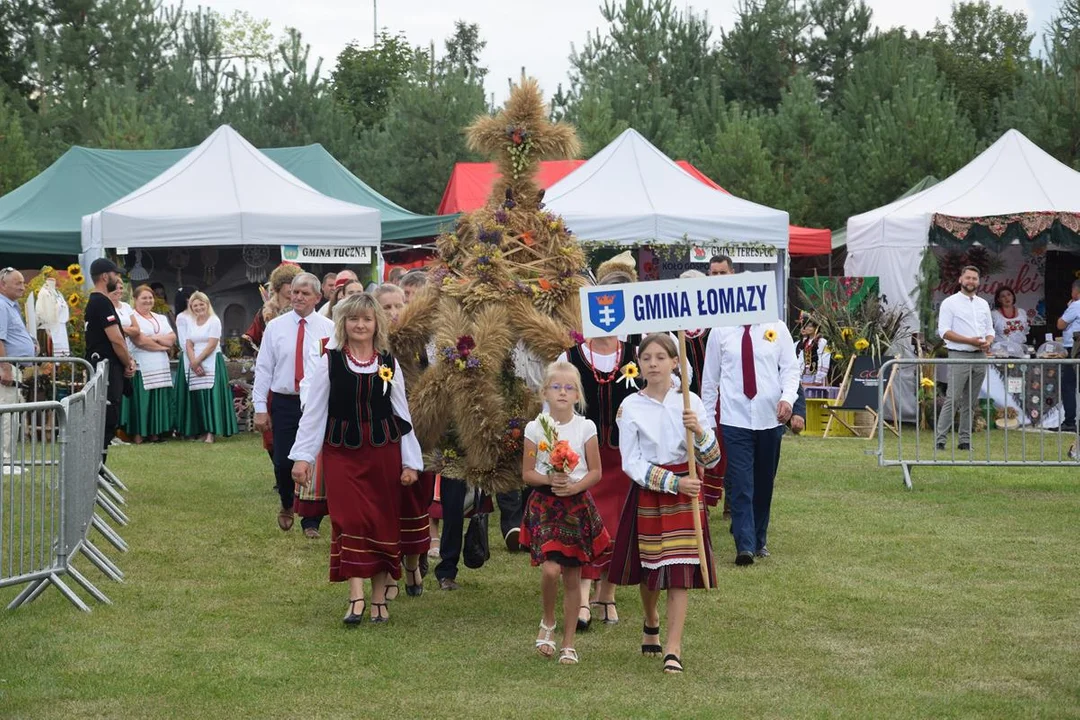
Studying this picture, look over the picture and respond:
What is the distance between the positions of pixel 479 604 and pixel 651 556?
179 centimetres

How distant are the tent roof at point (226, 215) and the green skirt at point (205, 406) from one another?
1.97 metres

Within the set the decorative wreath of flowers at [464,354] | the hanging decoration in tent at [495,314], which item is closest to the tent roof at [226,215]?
the hanging decoration in tent at [495,314]

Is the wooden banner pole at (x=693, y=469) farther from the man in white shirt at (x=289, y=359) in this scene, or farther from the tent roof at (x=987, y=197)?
the tent roof at (x=987, y=197)

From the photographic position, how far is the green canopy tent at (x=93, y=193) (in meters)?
22.2

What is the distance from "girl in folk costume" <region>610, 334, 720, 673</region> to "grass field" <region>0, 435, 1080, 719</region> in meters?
0.35

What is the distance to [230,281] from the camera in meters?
22.7

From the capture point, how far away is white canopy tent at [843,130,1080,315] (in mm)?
19672

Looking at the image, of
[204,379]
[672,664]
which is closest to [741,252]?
[204,379]

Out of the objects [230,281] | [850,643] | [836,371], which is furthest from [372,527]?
[230,281]

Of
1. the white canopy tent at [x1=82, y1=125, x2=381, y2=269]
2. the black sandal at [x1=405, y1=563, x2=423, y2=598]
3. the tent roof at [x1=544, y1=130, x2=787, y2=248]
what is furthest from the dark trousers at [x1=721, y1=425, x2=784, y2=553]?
the white canopy tent at [x1=82, y1=125, x2=381, y2=269]

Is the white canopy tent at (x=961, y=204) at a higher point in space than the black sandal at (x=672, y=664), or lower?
higher

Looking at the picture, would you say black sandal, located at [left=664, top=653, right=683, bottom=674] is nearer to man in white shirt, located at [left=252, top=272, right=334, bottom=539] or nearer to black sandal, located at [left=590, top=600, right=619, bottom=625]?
black sandal, located at [left=590, top=600, right=619, bottom=625]

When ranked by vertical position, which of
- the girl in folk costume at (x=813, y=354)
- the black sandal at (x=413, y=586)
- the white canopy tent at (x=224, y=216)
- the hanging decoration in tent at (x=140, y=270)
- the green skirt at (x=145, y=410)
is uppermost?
the white canopy tent at (x=224, y=216)

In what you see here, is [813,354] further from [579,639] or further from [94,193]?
[579,639]
